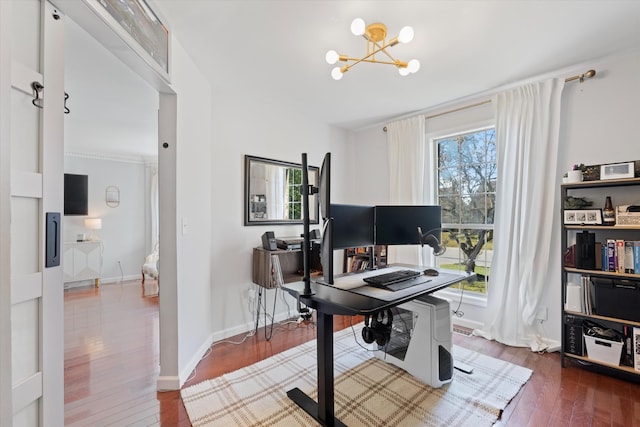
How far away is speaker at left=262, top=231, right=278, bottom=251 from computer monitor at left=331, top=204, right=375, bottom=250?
3.59ft

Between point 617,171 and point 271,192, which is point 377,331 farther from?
point 617,171

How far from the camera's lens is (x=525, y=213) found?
2613mm

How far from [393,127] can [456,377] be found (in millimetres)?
2740

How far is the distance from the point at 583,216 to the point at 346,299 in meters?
2.10

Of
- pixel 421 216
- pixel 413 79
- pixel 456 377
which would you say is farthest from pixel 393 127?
pixel 456 377

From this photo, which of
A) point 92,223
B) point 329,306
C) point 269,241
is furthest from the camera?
point 92,223

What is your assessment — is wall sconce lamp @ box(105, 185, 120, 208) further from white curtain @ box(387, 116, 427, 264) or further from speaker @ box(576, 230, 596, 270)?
speaker @ box(576, 230, 596, 270)

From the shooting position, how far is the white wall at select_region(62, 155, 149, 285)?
5.16 metres

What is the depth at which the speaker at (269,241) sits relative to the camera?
113 inches

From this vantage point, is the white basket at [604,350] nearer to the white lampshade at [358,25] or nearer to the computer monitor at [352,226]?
the computer monitor at [352,226]

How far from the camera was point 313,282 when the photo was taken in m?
1.88

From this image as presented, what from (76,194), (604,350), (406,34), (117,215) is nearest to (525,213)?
(604,350)

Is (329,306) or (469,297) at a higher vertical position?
(329,306)

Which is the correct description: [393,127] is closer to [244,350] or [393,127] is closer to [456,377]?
[456,377]
